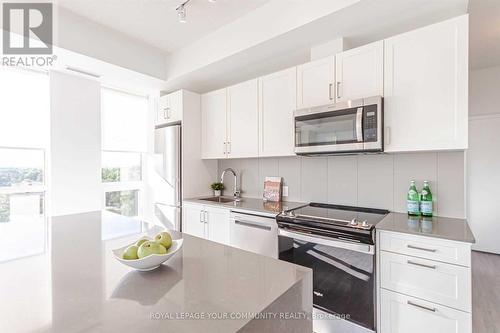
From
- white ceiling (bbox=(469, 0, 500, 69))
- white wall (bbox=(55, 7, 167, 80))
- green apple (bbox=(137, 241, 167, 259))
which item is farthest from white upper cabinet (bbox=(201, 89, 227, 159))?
white ceiling (bbox=(469, 0, 500, 69))

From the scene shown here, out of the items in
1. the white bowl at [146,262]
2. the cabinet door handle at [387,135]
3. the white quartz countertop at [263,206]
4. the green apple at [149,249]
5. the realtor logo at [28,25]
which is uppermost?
the realtor logo at [28,25]

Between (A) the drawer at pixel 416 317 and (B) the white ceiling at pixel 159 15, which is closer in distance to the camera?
(A) the drawer at pixel 416 317

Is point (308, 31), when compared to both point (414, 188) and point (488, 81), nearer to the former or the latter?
point (414, 188)

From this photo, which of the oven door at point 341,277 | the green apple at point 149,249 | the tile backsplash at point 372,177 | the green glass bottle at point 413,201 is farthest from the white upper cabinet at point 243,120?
the green apple at point 149,249

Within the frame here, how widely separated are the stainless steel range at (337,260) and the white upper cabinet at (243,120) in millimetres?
996

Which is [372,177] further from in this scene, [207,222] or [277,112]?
[207,222]

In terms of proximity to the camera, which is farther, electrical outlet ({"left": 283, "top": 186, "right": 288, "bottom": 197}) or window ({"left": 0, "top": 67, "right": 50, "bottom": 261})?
electrical outlet ({"left": 283, "top": 186, "right": 288, "bottom": 197})

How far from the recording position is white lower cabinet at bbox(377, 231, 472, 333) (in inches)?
53.5

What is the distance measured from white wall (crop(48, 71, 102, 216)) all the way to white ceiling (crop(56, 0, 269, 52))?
0.96 m

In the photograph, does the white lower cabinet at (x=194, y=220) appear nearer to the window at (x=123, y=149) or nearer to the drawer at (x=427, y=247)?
the window at (x=123, y=149)

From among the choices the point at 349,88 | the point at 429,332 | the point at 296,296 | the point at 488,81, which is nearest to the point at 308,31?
the point at 349,88

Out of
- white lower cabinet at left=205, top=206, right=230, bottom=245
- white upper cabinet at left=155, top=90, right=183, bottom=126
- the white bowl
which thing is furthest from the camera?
white upper cabinet at left=155, top=90, right=183, bottom=126

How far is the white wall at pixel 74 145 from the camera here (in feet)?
9.20

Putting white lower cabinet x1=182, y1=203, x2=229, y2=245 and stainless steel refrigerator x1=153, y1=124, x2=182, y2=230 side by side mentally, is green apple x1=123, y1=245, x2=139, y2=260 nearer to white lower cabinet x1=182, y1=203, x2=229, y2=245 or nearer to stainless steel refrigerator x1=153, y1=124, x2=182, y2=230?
white lower cabinet x1=182, y1=203, x2=229, y2=245
